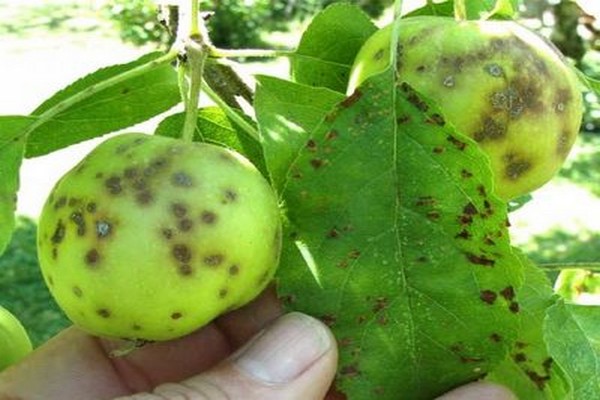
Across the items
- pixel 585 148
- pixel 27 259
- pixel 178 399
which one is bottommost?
pixel 585 148

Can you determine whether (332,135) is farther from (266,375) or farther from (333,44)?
(266,375)

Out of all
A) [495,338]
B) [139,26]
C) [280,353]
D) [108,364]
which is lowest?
[139,26]

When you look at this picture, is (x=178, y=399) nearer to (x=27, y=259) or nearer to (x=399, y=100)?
(x=399, y=100)

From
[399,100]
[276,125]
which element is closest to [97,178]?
[276,125]

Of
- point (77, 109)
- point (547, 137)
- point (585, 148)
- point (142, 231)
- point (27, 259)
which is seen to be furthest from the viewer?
point (585, 148)

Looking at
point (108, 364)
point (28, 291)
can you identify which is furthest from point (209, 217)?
point (28, 291)

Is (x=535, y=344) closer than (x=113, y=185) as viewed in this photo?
No

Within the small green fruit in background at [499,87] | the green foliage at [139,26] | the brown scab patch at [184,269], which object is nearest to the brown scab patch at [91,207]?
the brown scab patch at [184,269]
